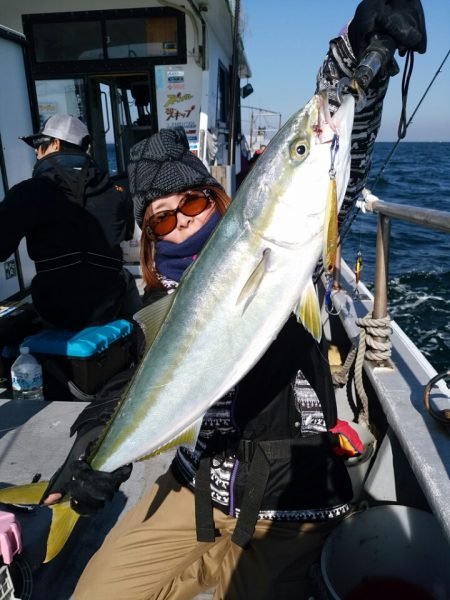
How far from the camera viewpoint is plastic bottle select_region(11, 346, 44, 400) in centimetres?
438

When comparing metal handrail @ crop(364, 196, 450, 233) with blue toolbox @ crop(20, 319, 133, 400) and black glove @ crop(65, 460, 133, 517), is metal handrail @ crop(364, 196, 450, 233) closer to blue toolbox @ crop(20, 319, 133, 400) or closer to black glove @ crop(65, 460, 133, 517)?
black glove @ crop(65, 460, 133, 517)

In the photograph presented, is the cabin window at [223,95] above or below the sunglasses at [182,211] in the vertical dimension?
above

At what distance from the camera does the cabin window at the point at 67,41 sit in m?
9.20

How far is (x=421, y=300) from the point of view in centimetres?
988

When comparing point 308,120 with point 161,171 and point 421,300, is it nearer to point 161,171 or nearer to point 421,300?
point 161,171

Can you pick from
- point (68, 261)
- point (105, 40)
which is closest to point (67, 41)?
point (105, 40)

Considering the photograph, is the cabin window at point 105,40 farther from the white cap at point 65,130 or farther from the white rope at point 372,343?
the white rope at point 372,343

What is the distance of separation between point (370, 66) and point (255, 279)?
850 mm

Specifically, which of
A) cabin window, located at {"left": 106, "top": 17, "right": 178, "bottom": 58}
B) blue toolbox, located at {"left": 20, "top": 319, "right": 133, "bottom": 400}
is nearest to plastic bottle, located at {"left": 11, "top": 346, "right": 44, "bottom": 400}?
blue toolbox, located at {"left": 20, "top": 319, "right": 133, "bottom": 400}

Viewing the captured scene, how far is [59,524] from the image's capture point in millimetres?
2318

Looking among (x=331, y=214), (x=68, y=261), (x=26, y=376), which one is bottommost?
(x=26, y=376)

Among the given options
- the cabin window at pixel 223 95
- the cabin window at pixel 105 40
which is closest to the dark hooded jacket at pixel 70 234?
the cabin window at pixel 105 40

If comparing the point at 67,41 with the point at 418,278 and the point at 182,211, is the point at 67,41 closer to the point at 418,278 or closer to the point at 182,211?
the point at 182,211

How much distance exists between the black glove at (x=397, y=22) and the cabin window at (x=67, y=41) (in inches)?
350
